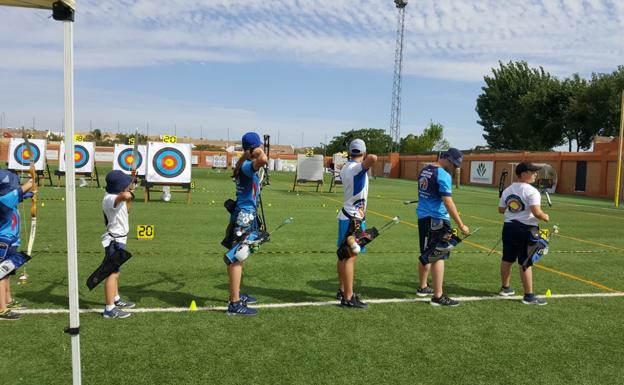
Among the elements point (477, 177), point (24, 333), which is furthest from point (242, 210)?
point (477, 177)

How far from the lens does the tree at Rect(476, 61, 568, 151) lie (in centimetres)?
5422

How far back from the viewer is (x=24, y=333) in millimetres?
4445

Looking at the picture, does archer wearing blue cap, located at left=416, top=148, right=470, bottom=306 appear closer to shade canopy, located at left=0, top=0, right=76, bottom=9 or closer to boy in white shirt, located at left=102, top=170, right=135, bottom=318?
boy in white shirt, located at left=102, top=170, right=135, bottom=318

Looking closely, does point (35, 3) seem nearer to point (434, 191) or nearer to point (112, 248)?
point (112, 248)

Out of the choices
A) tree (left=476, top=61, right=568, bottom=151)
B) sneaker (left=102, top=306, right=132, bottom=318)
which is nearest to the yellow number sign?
sneaker (left=102, top=306, right=132, bottom=318)

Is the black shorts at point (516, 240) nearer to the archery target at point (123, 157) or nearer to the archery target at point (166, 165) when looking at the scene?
the archery target at point (166, 165)

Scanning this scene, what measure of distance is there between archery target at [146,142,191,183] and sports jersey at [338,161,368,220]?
541 inches

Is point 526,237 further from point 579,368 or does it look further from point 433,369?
point 433,369

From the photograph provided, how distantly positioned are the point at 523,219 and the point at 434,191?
124 centimetres

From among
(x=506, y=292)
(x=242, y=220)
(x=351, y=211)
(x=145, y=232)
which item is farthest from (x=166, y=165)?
(x=506, y=292)

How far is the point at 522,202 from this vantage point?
19.5 ft

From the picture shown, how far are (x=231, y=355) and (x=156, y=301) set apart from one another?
186 cm

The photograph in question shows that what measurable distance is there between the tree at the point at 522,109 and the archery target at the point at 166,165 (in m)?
47.5

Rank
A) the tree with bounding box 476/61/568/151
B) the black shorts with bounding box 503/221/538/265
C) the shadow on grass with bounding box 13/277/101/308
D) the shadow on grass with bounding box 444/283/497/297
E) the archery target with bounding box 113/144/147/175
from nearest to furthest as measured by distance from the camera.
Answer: the shadow on grass with bounding box 13/277/101/308
the black shorts with bounding box 503/221/538/265
the shadow on grass with bounding box 444/283/497/297
the archery target with bounding box 113/144/147/175
the tree with bounding box 476/61/568/151
